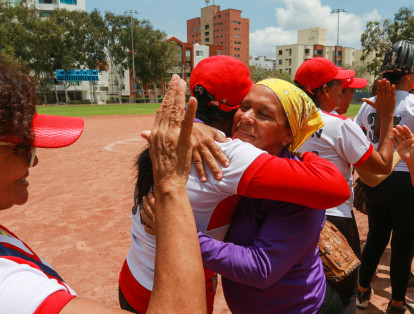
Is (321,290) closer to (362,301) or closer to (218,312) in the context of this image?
(218,312)

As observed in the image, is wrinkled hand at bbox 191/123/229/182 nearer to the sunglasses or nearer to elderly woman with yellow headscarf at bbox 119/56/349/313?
elderly woman with yellow headscarf at bbox 119/56/349/313

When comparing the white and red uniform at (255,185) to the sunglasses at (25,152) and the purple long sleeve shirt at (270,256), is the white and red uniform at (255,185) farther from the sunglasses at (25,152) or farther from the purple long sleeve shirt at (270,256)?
the sunglasses at (25,152)

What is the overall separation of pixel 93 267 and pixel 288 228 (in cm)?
381

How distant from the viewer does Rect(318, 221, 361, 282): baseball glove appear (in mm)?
1914

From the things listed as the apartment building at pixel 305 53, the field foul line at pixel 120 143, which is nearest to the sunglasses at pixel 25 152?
the field foul line at pixel 120 143

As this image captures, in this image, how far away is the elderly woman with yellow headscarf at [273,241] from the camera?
147 centimetres

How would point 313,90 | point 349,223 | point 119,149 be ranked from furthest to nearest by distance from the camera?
point 119,149 → point 313,90 → point 349,223

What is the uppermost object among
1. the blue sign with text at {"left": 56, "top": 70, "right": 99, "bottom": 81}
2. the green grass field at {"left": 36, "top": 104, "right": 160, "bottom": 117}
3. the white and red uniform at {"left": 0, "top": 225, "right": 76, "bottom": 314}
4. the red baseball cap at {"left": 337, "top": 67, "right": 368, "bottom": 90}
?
the blue sign with text at {"left": 56, "top": 70, "right": 99, "bottom": 81}

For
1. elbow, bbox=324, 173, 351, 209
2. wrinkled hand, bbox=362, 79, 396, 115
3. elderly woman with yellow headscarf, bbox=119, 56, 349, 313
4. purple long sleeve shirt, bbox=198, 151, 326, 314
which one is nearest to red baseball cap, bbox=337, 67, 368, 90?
wrinkled hand, bbox=362, 79, 396, 115

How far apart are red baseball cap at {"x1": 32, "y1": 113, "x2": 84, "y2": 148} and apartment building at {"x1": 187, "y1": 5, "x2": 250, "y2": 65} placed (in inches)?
5419

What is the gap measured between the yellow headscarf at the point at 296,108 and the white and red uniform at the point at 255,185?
25 cm

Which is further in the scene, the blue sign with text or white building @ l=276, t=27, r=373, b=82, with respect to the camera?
white building @ l=276, t=27, r=373, b=82

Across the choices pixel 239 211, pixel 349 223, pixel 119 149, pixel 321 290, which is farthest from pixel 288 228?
pixel 119 149

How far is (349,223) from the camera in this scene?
2807 mm
